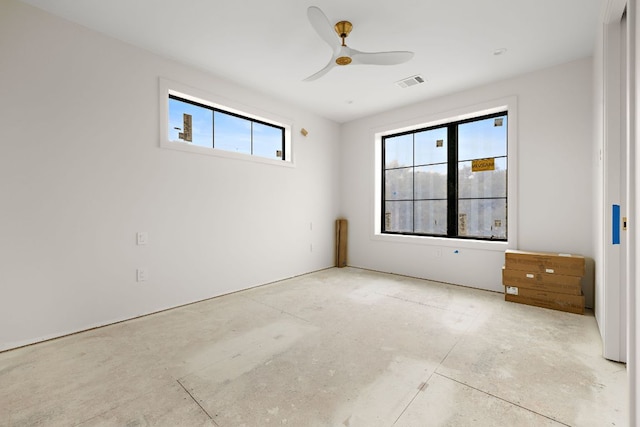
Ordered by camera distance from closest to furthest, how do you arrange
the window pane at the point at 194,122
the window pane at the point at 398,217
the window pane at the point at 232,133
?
the window pane at the point at 194,122
the window pane at the point at 232,133
the window pane at the point at 398,217

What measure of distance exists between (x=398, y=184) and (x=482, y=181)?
130cm

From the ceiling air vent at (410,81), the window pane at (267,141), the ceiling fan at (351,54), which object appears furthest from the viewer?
the window pane at (267,141)

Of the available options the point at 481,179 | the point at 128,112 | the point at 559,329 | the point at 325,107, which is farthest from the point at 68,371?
the point at 481,179

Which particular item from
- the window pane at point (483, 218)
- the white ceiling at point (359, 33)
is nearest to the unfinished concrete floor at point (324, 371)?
the window pane at point (483, 218)

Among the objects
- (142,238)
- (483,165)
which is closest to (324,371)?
(142,238)

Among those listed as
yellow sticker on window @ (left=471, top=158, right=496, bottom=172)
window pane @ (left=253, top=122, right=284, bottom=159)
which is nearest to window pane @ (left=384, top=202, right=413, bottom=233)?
yellow sticker on window @ (left=471, top=158, right=496, bottom=172)

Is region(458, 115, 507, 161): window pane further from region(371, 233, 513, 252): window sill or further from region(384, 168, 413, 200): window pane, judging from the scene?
region(371, 233, 513, 252): window sill

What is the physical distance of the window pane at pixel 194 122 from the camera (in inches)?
131

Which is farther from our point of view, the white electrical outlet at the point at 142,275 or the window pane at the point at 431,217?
the window pane at the point at 431,217

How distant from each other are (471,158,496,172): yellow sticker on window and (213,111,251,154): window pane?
3.21 m

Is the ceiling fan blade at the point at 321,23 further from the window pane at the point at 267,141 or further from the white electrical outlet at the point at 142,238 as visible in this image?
the white electrical outlet at the point at 142,238

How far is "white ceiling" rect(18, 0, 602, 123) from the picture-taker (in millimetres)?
2352

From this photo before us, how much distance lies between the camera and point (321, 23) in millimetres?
2143

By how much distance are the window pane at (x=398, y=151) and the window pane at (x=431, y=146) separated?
0.14m
